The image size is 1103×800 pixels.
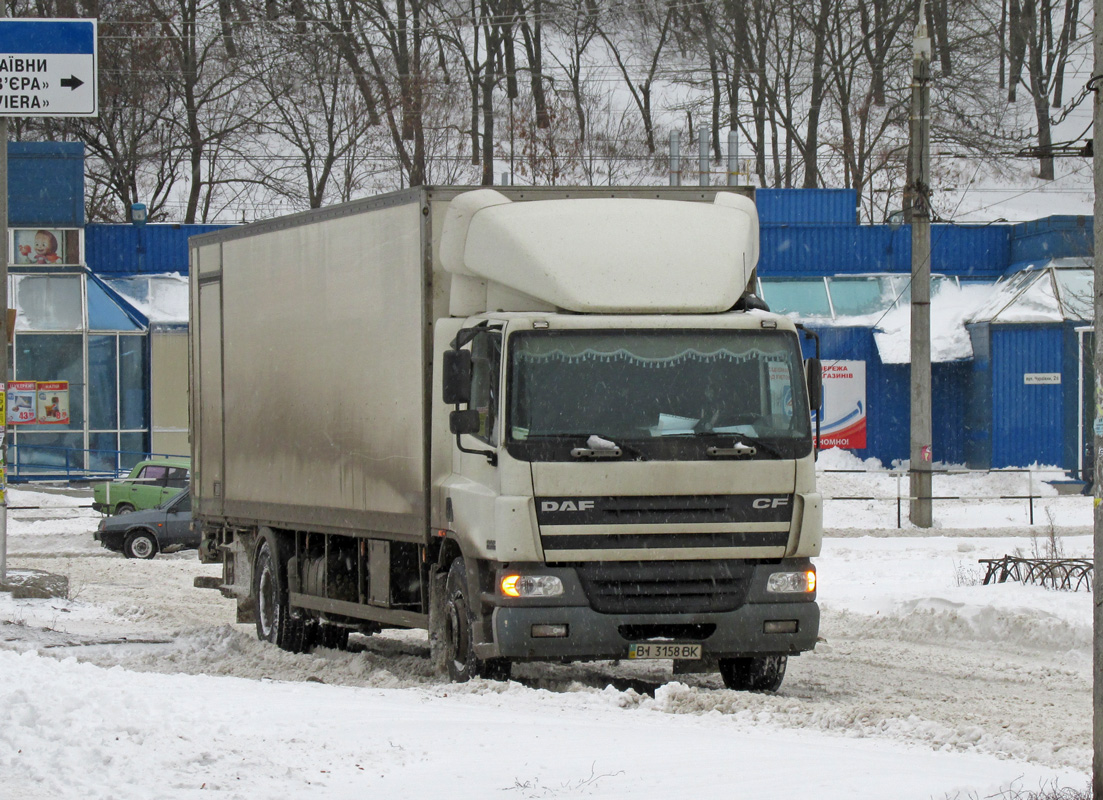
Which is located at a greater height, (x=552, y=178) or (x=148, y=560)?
(x=552, y=178)

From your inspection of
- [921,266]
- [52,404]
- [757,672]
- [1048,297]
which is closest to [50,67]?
[757,672]

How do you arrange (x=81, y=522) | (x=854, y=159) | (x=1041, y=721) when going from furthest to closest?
1. (x=854, y=159)
2. (x=81, y=522)
3. (x=1041, y=721)

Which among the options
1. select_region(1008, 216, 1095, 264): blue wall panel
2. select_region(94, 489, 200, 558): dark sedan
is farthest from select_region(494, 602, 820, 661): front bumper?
select_region(1008, 216, 1095, 264): blue wall panel

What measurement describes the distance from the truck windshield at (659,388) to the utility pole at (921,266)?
14.7m

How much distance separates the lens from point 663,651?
32.9 ft

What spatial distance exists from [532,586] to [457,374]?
146 centimetres

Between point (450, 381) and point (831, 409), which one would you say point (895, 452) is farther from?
point (450, 381)

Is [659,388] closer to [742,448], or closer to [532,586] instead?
[742,448]

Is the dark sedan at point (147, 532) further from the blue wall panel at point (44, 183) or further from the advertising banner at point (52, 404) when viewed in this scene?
the blue wall panel at point (44, 183)

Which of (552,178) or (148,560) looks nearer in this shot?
(148,560)

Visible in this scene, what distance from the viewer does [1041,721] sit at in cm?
961

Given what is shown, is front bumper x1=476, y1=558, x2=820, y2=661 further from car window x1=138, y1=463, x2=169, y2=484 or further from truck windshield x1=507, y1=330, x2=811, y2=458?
car window x1=138, y1=463, x2=169, y2=484

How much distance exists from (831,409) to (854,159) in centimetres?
1704

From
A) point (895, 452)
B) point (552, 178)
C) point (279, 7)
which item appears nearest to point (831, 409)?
point (895, 452)
